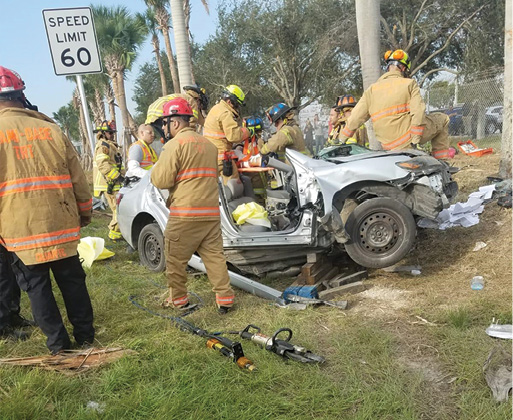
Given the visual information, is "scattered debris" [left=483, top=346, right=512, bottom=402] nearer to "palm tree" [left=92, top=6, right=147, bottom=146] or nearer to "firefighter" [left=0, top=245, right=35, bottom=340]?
"firefighter" [left=0, top=245, right=35, bottom=340]

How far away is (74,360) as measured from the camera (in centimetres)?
299

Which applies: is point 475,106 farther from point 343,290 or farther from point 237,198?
point 343,290

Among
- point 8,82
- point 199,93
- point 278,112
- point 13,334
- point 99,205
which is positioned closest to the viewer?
point 8,82

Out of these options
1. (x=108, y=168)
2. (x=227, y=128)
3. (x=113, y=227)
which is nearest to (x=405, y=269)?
(x=227, y=128)

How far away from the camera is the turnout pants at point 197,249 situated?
3969mm

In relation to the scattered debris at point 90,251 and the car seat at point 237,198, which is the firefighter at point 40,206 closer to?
the car seat at point 237,198

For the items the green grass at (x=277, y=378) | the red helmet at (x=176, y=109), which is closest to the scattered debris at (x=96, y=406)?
the green grass at (x=277, y=378)

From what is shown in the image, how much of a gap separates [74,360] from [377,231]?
112 inches

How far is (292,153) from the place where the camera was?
14.9ft

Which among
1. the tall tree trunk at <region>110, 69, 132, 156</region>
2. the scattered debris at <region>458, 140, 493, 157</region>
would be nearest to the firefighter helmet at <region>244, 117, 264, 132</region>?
the scattered debris at <region>458, 140, 493, 157</region>

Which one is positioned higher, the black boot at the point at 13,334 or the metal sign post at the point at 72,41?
the metal sign post at the point at 72,41

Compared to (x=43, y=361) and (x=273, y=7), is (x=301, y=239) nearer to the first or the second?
(x=43, y=361)

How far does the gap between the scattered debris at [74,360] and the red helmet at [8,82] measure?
190 centimetres

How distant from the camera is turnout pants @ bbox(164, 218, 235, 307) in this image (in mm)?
3969
